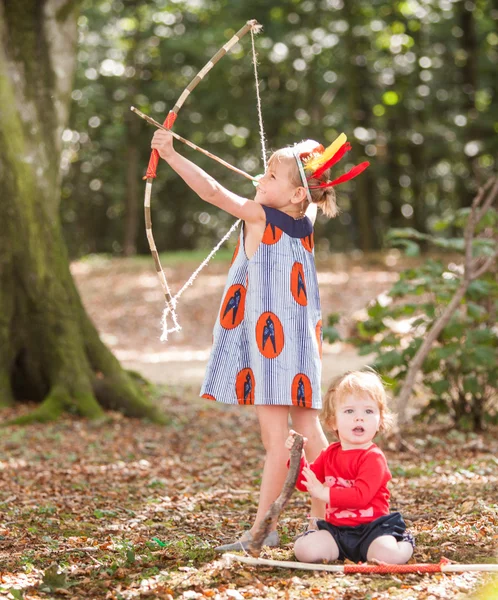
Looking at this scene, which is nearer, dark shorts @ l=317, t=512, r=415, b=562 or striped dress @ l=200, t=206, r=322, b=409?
dark shorts @ l=317, t=512, r=415, b=562

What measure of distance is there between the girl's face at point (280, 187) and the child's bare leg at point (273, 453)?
863mm

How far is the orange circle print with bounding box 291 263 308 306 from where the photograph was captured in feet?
11.5

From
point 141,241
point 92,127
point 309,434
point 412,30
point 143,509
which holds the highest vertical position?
point 412,30

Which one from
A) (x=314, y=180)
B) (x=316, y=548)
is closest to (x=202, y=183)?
(x=314, y=180)

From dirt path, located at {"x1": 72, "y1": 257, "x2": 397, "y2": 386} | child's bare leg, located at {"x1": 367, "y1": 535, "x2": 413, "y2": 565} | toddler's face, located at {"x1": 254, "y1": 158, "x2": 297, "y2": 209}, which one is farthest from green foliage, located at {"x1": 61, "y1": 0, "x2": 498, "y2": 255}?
child's bare leg, located at {"x1": 367, "y1": 535, "x2": 413, "y2": 565}

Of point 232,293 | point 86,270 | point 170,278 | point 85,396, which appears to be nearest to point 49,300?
point 85,396

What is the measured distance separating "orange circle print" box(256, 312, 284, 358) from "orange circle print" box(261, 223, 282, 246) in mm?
302

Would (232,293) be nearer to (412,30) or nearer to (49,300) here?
(49,300)

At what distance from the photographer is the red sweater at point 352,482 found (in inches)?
123

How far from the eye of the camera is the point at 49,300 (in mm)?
6969

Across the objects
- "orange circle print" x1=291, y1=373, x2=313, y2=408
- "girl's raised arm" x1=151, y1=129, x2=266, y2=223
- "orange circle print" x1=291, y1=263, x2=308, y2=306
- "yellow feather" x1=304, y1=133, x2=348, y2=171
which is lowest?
"orange circle print" x1=291, y1=373, x2=313, y2=408

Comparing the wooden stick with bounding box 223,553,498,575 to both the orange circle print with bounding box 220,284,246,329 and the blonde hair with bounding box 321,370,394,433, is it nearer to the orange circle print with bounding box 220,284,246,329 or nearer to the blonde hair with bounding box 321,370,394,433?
the blonde hair with bounding box 321,370,394,433

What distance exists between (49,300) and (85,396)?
0.85 metres

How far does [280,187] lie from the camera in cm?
353
